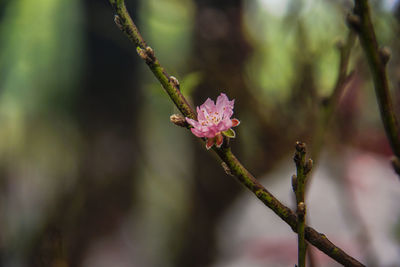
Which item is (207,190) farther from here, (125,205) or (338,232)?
(338,232)

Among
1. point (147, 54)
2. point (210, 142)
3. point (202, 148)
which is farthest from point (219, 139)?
point (202, 148)

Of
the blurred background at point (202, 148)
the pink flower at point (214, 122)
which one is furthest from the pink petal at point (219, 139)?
the blurred background at point (202, 148)

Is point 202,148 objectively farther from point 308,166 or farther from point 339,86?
point 308,166

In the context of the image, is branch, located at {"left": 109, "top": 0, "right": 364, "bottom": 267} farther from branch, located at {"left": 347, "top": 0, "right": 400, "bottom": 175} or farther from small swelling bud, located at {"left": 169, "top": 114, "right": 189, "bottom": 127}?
branch, located at {"left": 347, "top": 0, "right": 400, "bottom": 175}

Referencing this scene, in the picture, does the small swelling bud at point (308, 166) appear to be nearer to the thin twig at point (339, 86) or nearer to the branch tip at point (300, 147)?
the branch tip at point (300, 147)

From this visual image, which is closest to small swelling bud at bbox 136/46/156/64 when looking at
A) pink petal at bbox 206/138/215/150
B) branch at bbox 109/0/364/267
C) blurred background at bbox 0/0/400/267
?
branch at bbox 109/0/364/267
